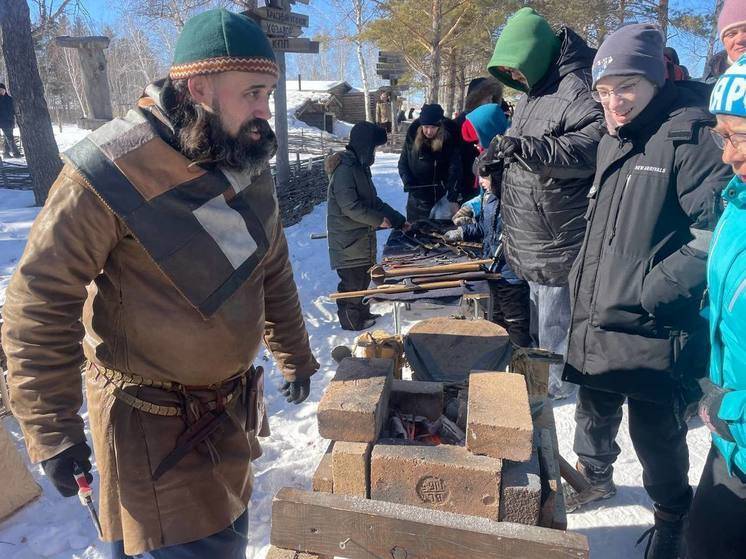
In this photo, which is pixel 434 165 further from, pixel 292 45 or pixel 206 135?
pixel 206 135

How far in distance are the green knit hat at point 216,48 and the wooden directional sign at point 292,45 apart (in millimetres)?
5279

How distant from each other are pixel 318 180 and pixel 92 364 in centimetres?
969

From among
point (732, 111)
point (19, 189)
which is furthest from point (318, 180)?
point (732, 111)

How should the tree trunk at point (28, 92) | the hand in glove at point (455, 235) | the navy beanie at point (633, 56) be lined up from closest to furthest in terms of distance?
the navy beanie at point (633, 56) → the hand in glove at point (455, 235) → the tree trunk at point (28, 92)

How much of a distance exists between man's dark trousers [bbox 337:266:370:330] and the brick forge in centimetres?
332

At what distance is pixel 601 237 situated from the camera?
2246 mm

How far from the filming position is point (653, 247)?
2049 mm

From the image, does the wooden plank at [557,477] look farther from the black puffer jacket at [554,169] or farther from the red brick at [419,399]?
the black puffer jacket at [554,169]

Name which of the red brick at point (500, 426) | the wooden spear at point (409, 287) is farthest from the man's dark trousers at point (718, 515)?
the wooden spear at point (409, 287)

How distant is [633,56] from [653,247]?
0.76m

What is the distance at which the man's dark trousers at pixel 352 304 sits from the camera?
5.02m

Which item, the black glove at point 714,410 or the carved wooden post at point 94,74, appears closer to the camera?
the black glove at point 714,410

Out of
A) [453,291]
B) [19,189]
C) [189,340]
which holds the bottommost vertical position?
[19,189]

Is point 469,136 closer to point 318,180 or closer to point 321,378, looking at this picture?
point 321,378
